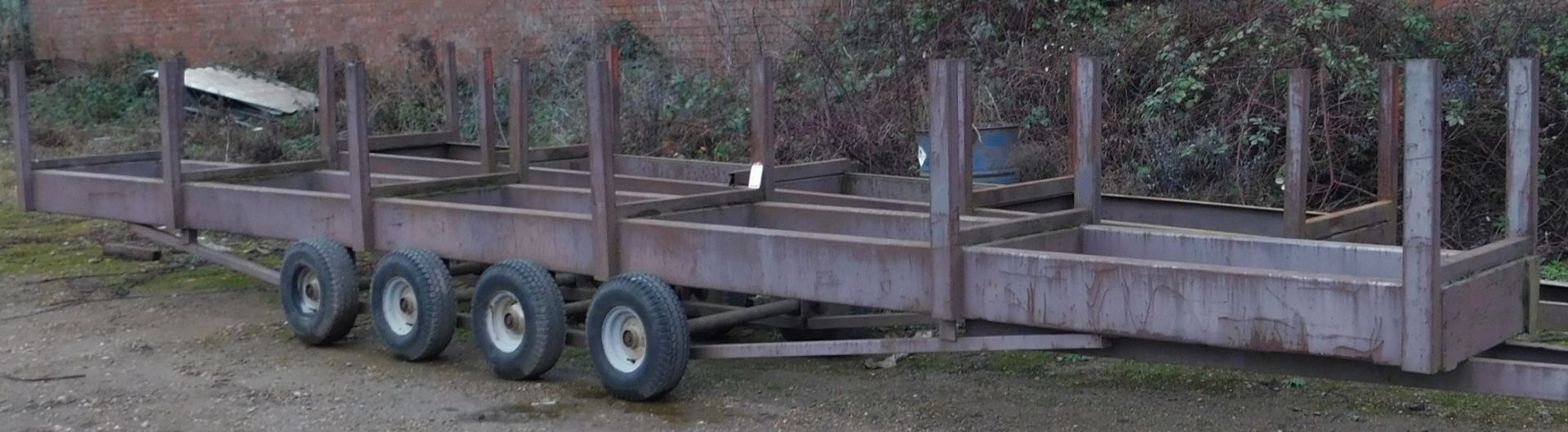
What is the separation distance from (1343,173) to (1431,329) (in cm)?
536

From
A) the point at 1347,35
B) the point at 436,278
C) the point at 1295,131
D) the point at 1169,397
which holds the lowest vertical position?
the point at 1169,397

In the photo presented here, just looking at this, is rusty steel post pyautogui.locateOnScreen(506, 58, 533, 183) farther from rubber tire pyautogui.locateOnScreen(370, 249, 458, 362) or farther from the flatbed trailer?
rubber tire pyautogui.locateOnScreen(370, 249, 458, 362)

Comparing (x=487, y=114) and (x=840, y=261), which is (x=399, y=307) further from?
(x=840, y=261)

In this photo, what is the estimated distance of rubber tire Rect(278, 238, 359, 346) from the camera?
6.48 m

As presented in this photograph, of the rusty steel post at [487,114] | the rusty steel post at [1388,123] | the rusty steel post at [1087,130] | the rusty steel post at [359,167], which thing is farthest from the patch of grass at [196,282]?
the rusty steel post at [1388,123]

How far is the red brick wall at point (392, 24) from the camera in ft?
45.9

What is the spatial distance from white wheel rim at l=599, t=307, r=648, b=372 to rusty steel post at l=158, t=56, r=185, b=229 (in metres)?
2.84

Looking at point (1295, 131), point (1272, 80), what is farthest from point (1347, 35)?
point (1295, 131)

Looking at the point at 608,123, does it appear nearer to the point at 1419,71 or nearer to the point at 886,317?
the point at 886,317

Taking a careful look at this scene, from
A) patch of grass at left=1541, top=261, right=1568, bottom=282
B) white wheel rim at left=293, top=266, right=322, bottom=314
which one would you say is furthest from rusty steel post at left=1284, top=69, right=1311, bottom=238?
white wheel rim at left=293, top=266, right=322, bottom=314

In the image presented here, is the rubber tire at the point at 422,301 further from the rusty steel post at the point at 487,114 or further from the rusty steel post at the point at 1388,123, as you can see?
the rusty steel post at the point at 1388,123

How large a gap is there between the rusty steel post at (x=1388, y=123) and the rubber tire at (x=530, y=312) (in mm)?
3130

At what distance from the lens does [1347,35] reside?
31.6 ft

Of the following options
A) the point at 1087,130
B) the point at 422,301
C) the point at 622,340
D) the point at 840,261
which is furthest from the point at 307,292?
the point at 1087,130
